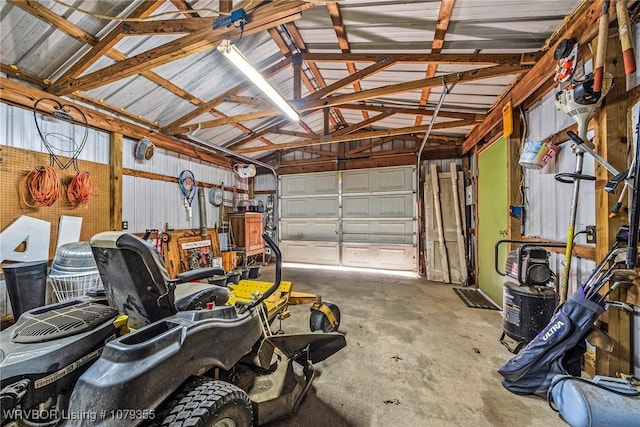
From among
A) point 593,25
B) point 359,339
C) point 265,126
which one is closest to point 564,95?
point 593,25

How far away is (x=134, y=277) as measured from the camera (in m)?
1.26

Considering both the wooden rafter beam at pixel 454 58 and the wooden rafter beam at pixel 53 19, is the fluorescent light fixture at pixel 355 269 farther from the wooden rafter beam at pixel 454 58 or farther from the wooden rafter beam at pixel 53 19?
the wooden rafter beam at pixel 53 19

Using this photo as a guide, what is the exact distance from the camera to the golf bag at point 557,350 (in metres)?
1.57

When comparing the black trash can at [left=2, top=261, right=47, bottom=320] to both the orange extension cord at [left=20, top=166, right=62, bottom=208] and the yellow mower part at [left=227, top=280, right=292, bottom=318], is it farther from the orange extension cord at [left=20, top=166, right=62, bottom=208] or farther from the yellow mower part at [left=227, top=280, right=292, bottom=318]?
the yellow mower part at [left=227, top=280, right=292, bottom=318]

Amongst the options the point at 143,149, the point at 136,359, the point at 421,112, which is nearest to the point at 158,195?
the point at 143,149

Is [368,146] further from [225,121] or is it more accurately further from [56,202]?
[56,202]

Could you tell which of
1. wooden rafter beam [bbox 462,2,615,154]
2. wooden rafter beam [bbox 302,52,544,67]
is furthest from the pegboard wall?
wooden rafter beam [bbox 462,2,615,154]

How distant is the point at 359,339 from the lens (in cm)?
263

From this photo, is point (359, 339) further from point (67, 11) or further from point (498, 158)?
point (67, 11)

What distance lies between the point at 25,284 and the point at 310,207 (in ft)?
17.8

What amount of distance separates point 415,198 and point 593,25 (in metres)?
4.26

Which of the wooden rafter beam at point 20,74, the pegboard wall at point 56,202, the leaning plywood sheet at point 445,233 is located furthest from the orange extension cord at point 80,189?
the leaning plywood sheet at point 445,233

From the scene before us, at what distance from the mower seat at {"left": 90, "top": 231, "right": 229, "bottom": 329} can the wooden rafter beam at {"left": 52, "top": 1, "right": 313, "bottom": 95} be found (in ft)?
6.38

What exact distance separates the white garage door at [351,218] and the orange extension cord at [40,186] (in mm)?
4950
